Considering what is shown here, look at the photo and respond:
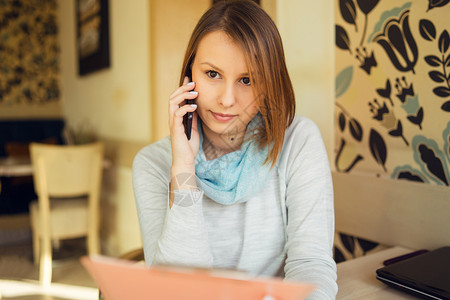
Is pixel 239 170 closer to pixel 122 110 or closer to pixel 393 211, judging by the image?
pixel 393 211

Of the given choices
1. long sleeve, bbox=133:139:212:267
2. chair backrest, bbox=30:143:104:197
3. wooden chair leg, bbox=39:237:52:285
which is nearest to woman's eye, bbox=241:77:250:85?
long sleeve, bbox=133:139:212:267

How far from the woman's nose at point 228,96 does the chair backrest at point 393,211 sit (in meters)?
0.58

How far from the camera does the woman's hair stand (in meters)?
0.83

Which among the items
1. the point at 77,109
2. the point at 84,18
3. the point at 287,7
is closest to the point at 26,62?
the point at 77,109

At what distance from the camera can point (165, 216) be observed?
37.1 inches

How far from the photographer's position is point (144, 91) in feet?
8.39

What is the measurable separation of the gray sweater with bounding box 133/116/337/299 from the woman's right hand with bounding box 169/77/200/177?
0.07m

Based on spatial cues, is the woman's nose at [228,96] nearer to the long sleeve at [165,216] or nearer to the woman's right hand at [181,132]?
the woman's right hand at [181,132]

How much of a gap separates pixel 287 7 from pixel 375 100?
1.54 feet

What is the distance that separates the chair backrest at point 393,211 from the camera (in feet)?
3.28

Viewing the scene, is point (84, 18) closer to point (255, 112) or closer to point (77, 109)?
point (77, 109)

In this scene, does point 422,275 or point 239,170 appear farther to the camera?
point 239,170

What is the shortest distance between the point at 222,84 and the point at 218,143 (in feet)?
0.69

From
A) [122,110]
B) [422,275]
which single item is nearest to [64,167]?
[122,110]
